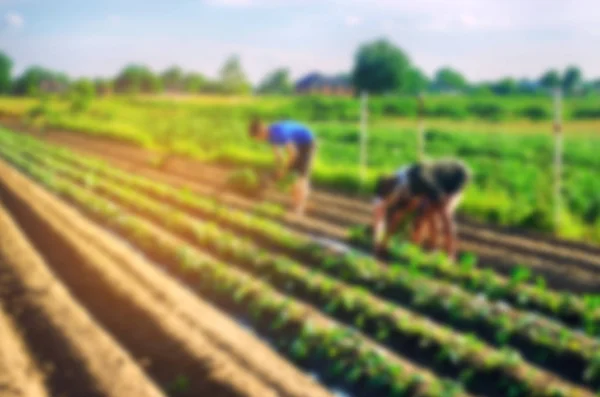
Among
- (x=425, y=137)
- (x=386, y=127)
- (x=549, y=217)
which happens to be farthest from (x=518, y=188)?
(x=386, y=127)

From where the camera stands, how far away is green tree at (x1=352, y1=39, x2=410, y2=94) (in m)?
17.2

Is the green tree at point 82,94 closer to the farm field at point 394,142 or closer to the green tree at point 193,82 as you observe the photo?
the farm field at point 394,142

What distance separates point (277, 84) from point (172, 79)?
10718mm

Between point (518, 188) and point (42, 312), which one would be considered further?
point (518, 188)

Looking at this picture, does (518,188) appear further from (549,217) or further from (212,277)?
(212,277)

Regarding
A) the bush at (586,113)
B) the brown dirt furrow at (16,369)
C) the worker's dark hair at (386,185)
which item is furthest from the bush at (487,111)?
the brown dirt furrow at (16,369)

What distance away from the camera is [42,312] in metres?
4.72

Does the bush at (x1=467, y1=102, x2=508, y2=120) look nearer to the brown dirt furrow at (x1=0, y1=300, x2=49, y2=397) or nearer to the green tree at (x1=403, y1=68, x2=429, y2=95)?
the green tree at (x1=403, y1=68, x2=429, y2=95)

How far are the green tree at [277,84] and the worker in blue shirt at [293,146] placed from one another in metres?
15.0

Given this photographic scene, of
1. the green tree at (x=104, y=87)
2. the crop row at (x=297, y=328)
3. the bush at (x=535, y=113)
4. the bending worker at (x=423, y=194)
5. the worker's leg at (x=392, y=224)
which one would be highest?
the green tree at (x=104, y=87)

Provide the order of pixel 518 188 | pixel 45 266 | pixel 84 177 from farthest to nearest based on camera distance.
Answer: pixel 84 177 → pixel 518 188 → pixel 45 266

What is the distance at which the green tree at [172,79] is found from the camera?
47.4ft

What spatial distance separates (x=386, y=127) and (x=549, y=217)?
17031 millimetres

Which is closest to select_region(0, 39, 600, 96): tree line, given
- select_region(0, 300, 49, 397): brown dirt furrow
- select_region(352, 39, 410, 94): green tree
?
select_region(352, 39, 410, 94): green tree
